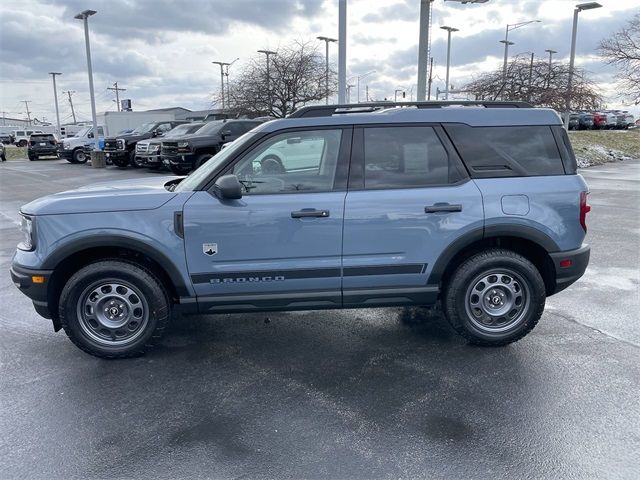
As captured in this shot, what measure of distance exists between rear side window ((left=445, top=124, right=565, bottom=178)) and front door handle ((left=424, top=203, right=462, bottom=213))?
0.34 meters

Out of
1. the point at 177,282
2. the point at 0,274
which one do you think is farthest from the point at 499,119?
the point at 0,274

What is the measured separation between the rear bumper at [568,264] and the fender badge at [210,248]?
2.72 m

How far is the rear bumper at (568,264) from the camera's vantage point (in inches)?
161

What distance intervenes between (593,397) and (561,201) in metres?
1.53

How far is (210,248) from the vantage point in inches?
150

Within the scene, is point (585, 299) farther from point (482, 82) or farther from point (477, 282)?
point (482, 82)

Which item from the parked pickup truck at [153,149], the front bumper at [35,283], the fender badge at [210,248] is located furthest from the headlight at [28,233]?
the parked pickup truck at [153,149]

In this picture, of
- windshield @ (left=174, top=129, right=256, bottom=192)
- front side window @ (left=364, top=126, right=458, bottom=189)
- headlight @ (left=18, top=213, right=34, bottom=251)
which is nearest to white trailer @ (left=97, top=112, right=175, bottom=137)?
headlight @ (left=18, top=213, right=34, bottom=251)

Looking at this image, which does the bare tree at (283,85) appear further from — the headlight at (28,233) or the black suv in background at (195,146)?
the headlight at (28,233)

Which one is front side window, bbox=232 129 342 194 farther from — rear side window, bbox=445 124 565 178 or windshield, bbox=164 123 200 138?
windshield, bbox=164 123 200 138

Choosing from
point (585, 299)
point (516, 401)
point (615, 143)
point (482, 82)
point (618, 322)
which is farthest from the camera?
point (615, 143)

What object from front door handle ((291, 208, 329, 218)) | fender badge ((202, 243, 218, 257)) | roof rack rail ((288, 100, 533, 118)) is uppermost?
roof rack rail ((288, 100, 533, 118))

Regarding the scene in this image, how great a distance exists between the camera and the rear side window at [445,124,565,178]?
4.04m

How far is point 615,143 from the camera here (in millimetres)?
27703
